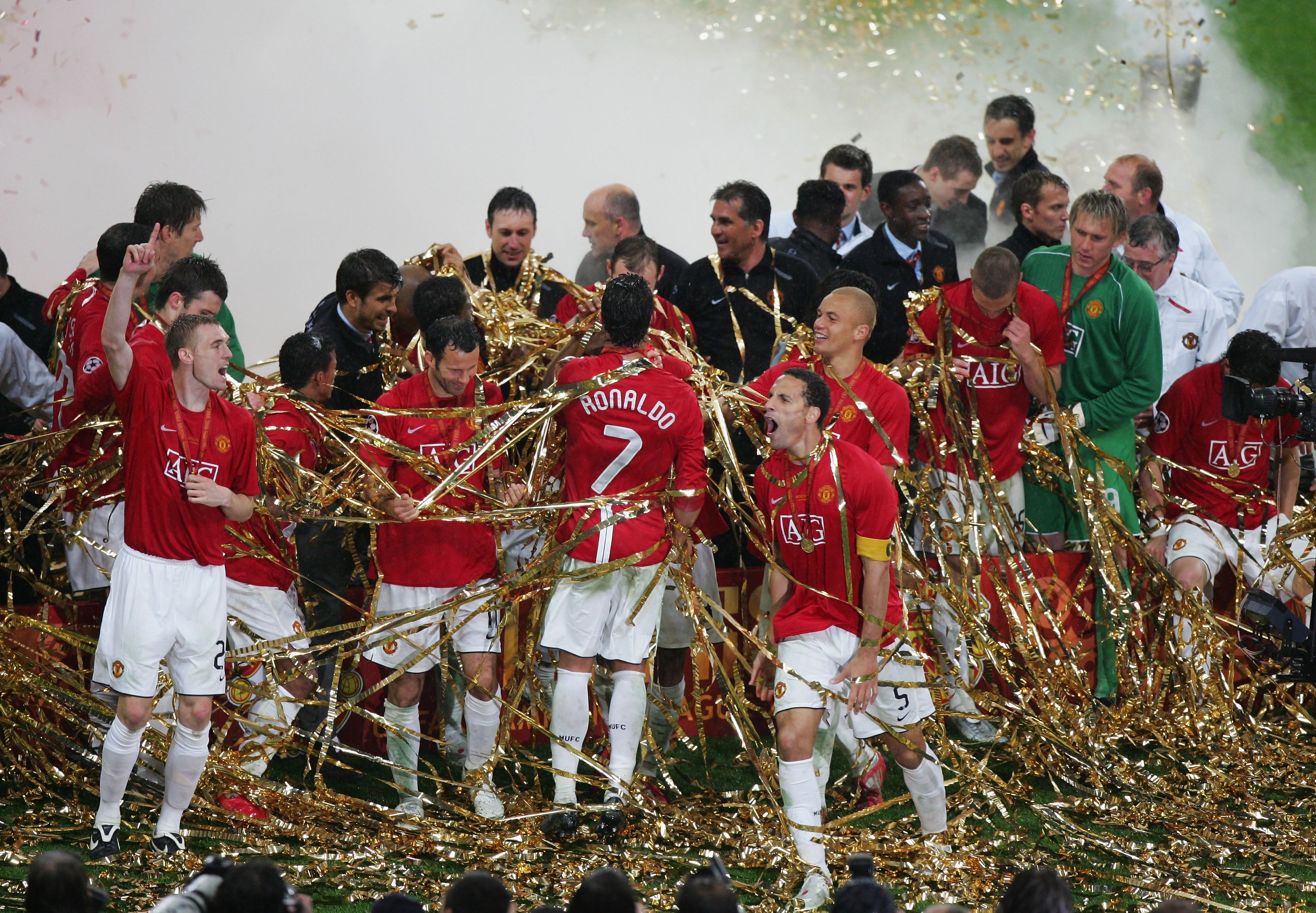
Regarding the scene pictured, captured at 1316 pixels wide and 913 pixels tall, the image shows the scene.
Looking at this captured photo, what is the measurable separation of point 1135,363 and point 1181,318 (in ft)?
4.00

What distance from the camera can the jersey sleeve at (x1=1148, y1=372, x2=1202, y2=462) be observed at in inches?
305

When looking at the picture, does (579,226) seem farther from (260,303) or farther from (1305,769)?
(1305,769)

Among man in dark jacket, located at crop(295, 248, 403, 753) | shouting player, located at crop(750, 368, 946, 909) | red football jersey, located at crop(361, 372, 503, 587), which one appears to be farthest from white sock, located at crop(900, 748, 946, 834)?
man in dark jacket, located at crop(295, 248, 403, 753)

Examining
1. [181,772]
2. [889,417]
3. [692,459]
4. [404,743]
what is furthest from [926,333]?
[181,772]

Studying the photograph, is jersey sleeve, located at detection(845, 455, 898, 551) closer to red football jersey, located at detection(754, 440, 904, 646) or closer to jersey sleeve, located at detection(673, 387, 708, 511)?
red football jersey, located at detection(754, 440, 904, 646)

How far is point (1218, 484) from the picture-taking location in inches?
305

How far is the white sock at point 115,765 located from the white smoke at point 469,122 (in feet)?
18.1

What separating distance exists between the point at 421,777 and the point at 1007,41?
9.41 meters

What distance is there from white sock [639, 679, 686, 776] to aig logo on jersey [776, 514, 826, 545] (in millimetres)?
1237

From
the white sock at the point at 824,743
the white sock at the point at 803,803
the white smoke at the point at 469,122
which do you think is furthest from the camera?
the white smoke at the point at 469,122

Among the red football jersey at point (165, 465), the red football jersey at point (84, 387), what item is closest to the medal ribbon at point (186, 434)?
the red football jersey at point (165, 465)

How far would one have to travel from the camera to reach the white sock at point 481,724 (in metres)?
6.16

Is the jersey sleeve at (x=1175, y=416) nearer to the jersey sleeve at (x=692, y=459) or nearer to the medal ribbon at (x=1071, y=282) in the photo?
the medal ribbon at (x=1071, y=282)

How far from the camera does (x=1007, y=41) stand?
43.6ft
